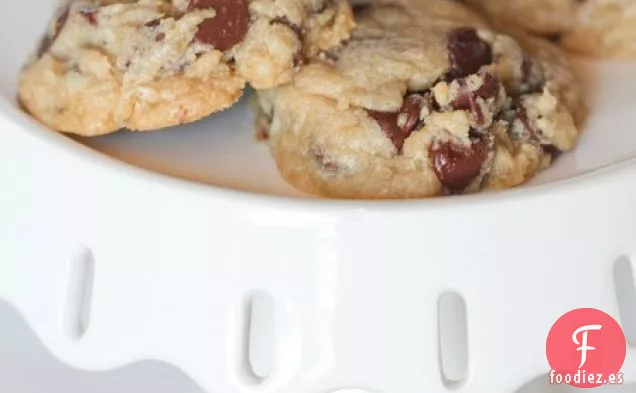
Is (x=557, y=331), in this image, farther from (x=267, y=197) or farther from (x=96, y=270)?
(x=96, y=270)

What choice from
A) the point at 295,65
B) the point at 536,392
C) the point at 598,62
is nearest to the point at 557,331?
the point at 536,392

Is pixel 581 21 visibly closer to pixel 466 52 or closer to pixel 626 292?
pixel 466 52

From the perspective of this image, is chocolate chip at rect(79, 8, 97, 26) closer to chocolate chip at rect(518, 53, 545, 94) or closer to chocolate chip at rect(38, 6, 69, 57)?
chocolate chip at rect(38, 6, 69, 57)

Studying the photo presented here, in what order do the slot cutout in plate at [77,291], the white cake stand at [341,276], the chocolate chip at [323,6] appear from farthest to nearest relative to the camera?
the chocolate chip at [323,6] → the slot cutout in plate at [77,291] → the white cake stand at [341,276]

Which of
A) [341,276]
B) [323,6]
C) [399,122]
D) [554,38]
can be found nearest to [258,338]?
[341,276]

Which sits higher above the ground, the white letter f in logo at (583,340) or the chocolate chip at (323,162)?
the chocolate chip at (323,162)

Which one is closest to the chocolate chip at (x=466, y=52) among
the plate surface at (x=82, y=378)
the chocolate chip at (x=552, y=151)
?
the chocolate chip at (x=552, y=151)

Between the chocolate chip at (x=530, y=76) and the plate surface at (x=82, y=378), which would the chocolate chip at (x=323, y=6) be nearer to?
the chocolate chip at (x=530, y=76)
